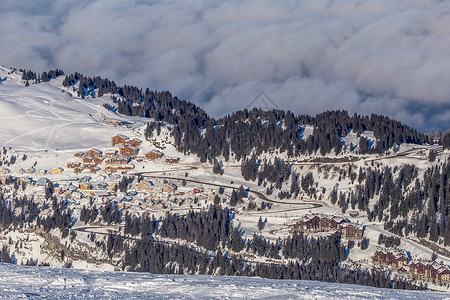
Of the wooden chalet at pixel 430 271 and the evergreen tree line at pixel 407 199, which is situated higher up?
the evergreen tree line at pixel 407 199

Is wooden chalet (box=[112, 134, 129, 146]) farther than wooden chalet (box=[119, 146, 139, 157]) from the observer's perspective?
Yes

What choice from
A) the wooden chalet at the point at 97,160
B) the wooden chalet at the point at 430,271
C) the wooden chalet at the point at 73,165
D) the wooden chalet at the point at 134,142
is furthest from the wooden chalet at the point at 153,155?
the wooden chalet at the point at 430,271

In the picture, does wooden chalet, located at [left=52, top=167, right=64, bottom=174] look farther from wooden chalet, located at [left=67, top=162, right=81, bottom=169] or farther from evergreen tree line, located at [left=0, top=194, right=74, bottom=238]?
evergreen tree line, located at [left=0, top=194, right=74, bottom=238]

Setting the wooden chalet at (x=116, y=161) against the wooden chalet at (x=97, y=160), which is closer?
the wooden chalet at (x=116, y=161)

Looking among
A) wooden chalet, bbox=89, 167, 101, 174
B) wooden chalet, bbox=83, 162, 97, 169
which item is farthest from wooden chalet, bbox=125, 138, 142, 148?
wooden chalet, bbox=89, 167, 101, 174

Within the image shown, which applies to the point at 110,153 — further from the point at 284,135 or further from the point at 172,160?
the point at 284,135

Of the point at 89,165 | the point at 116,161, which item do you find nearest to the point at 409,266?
the point at 116,161

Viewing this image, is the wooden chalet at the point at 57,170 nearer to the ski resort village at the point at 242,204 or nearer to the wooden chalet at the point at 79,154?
the ski resort village at the point at 242,204
